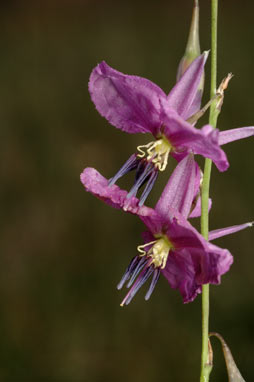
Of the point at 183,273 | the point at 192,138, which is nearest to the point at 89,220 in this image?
the point at 183,273

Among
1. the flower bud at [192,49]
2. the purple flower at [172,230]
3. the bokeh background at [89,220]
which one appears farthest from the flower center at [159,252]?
the bokeh background at [89,220]

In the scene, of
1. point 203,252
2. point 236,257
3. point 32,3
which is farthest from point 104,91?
point 32,3

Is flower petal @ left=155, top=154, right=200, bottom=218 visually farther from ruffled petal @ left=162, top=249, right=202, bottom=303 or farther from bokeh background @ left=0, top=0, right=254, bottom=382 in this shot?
bokeh background @ left=0, top=0, right=254, bottom=382

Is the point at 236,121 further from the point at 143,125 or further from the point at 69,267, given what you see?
the point at 143,125

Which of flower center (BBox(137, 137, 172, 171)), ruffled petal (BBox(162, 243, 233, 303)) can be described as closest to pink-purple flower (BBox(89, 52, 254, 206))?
flower center (BBox(137, 137, 172, 171))

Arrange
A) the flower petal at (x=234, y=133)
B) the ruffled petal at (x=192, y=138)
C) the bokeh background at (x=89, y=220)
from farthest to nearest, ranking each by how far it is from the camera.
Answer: the bokeh background at (x=89, y=220) < the flower petal at (x=234, y=133) < the ruffled petal at (x=192, y=138)

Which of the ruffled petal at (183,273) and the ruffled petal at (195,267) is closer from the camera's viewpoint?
the ruffled petal at (195,267)

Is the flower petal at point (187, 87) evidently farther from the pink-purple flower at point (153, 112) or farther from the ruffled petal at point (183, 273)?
the ruffled petal at point (183, 273)
